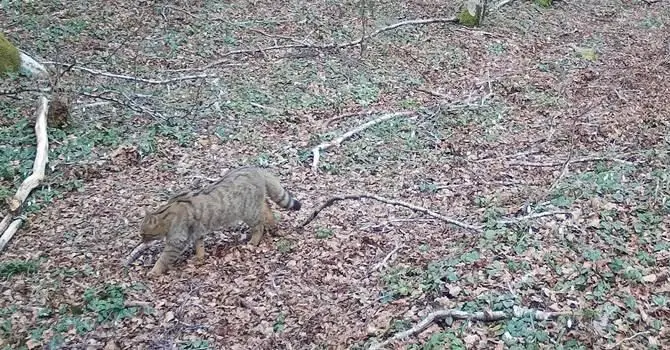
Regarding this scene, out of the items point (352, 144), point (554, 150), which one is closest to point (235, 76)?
point (352, 144)

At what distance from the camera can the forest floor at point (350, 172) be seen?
17.6ft

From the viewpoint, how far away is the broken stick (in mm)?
6968

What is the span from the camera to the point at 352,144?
9336 mm

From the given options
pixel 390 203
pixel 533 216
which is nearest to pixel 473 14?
pixel 390 203

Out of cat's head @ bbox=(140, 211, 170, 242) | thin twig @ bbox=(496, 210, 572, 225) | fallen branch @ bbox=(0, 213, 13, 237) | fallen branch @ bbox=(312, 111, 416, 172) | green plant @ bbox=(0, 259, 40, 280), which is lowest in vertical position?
green plant @ bbox=(0, 259, 40, 280)

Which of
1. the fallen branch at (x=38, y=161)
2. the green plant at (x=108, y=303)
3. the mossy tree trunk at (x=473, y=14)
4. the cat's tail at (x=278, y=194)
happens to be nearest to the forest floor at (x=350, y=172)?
the green plant at (x=108, y=303)

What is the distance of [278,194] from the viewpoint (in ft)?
22.5

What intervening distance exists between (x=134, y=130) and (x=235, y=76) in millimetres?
2579

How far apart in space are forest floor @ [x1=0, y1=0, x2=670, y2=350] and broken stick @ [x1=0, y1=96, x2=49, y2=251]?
Result: 0.11m

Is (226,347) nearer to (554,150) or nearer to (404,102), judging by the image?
(554,150)

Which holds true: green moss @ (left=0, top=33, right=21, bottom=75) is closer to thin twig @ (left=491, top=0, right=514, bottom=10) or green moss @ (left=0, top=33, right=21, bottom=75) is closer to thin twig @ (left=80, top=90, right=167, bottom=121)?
thin twig @ (left=80, top=90, right=167, bottom=121)

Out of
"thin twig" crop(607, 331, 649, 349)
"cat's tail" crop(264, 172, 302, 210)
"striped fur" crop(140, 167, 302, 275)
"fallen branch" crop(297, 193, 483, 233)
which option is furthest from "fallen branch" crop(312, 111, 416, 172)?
"thin twig" crop(607, 331, 649, 349)

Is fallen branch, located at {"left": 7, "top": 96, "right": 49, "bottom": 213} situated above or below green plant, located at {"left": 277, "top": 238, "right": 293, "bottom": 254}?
above

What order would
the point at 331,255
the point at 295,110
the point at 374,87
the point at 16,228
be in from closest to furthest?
the point at 331,255, the point at 16,228, the point at 295,110, the point at 374,87
